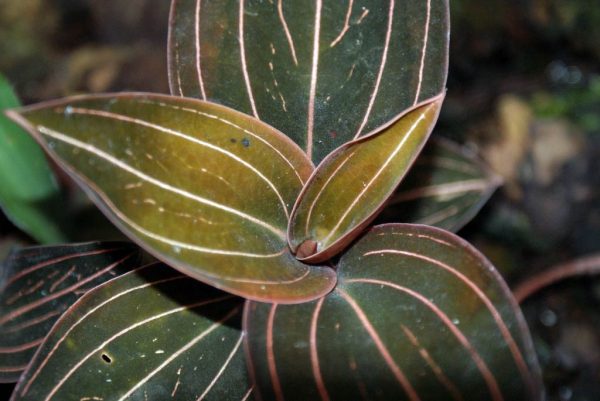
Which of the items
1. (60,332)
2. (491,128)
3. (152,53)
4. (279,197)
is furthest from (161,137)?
(152,53)

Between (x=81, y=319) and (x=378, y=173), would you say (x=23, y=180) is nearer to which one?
(x=81, y=319)

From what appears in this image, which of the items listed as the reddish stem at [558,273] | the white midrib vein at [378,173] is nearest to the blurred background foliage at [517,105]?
the reddish stem at [558,273]

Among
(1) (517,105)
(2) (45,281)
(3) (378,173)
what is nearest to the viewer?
(3) (378,173)

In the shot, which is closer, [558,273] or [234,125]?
[234,125]

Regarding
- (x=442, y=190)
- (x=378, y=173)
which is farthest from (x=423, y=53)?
(x=442, y=190)

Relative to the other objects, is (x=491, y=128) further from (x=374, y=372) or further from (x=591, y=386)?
(x=374, y=372)

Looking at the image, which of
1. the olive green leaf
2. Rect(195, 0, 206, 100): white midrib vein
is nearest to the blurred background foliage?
the olive green leaf

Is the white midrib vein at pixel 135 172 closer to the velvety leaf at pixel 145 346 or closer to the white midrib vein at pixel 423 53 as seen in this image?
the velvety leaf at pixel 145 346
